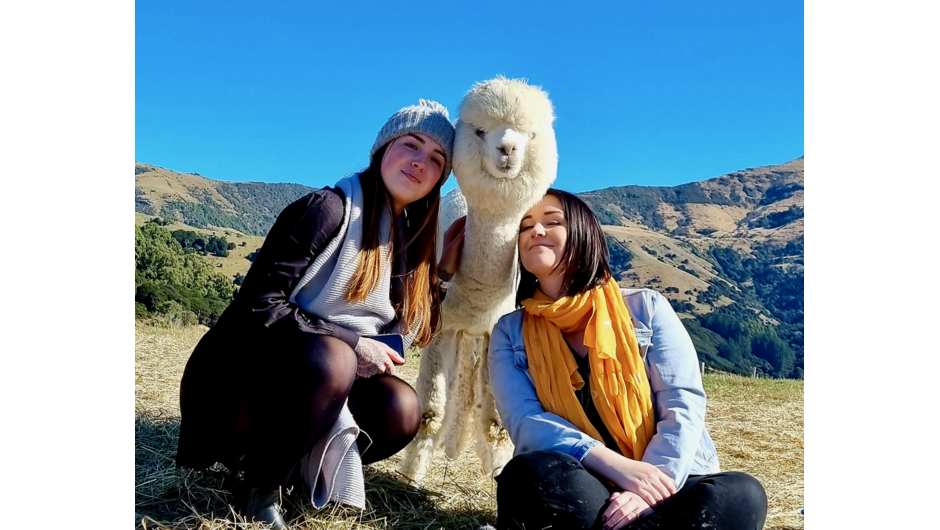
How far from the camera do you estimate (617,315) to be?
2.41 m

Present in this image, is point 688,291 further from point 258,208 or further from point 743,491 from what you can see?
point 743,491

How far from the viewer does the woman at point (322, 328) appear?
223 cm

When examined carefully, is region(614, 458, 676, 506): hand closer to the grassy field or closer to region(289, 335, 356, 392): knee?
the grassy field

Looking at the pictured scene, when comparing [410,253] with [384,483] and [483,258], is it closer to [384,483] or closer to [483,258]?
[483,258]

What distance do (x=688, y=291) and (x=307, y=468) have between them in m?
84.8

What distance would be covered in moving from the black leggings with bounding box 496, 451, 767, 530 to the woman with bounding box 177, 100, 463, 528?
0.56 m

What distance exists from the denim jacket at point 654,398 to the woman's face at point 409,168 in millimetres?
588

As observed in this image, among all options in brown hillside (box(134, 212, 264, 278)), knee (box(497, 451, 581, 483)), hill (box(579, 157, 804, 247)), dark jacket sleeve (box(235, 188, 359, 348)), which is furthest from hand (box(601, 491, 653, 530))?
hill (box(579, 157, 804, 247))

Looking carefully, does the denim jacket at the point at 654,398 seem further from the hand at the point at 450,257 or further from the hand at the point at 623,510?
the hand at the point at 450,257

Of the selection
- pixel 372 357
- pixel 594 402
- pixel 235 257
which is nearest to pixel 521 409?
pixel 594 402

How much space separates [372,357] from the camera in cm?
244

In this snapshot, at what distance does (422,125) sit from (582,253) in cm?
75

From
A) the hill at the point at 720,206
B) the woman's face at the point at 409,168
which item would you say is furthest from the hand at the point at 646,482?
the hill at the point at 720,206

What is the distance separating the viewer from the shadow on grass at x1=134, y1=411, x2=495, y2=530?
7.82ft
